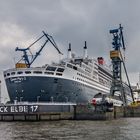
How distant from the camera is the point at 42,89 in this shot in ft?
341

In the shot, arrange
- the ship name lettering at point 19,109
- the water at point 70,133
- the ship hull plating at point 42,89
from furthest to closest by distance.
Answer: the ship hull plating at point 42,89, the ship name lettering at point 19,109, the water at point 70,133

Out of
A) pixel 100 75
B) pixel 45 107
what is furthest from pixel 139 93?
pixel 45 107

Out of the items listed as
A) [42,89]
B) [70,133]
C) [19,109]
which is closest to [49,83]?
[42,89]

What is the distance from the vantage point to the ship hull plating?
104m

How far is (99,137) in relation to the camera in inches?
1889

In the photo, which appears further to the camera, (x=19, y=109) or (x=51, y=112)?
(x=51, y=112)

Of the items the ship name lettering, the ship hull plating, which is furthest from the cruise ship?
the ship name lettering

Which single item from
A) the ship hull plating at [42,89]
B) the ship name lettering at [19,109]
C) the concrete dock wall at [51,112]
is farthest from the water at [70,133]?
the ship hull plating at [42,89]

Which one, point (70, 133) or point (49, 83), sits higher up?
point (49, 83)

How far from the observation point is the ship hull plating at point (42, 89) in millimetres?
104312

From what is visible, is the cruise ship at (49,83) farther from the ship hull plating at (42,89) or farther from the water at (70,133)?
the water at (70,133)

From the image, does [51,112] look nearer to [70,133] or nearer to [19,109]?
[19,109]

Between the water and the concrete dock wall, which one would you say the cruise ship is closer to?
the concrete dock wall

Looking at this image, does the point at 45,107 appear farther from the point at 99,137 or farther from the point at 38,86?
the point at 99,137
